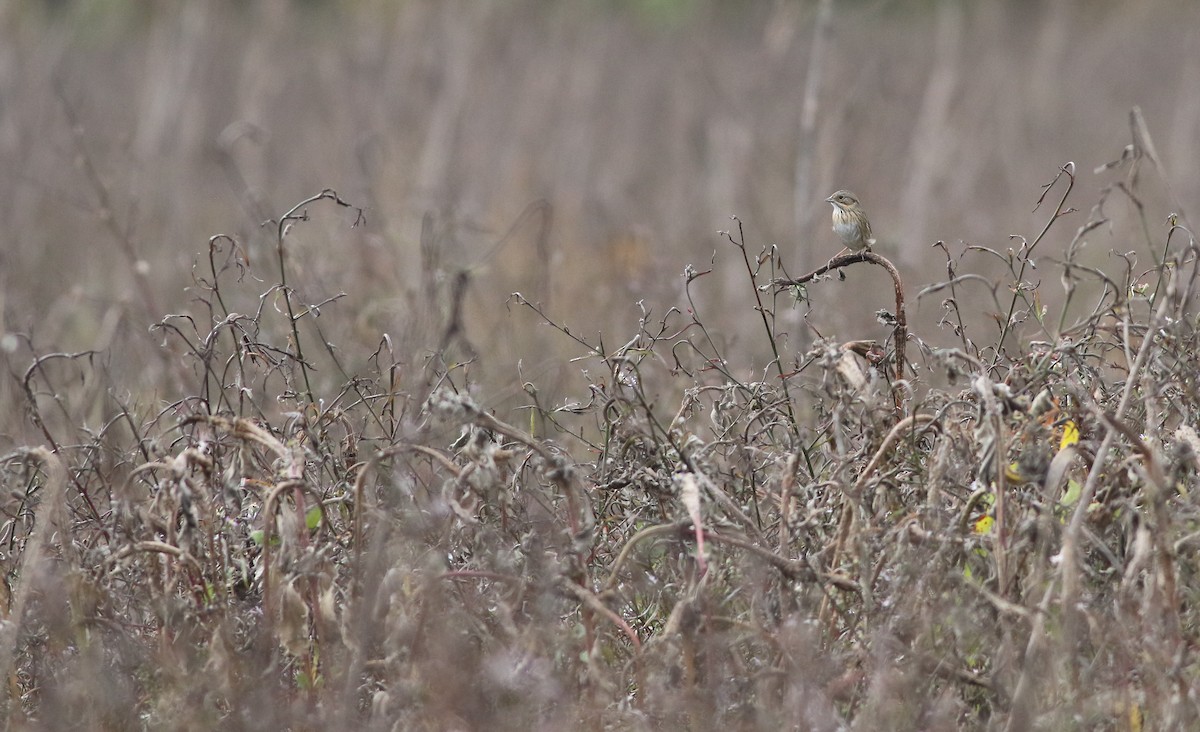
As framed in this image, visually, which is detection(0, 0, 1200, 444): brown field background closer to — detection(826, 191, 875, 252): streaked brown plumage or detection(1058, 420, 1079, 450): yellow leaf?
detection(826, 191, 875, 252): streaked brown plumage

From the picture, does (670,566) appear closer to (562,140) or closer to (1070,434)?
(1070,434)

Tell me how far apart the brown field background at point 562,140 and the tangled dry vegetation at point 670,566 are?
9.04 feet

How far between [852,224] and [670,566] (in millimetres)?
1279

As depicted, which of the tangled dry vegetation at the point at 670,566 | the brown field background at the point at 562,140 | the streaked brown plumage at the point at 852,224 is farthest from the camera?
the brown field background at the point at 562,140

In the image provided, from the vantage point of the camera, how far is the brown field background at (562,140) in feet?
28.6

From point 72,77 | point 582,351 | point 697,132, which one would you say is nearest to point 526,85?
point 697,132

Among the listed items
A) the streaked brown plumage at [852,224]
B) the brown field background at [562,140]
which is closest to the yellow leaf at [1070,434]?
the streaked brown plumage at [852,224]

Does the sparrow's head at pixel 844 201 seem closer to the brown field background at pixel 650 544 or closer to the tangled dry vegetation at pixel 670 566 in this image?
the brown field background at pixel 650 544

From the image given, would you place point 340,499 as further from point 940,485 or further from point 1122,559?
point 1122,559

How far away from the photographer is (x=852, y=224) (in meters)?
3.61

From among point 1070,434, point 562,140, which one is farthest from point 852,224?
point 562,140

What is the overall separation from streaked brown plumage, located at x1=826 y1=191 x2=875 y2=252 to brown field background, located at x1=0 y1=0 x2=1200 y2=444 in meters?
2.03

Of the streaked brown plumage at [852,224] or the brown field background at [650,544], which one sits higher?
the streaked brown plumage at [852,224]

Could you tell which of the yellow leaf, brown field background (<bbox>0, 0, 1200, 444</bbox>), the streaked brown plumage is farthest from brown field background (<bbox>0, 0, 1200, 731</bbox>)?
brown field background (<bbox>0, 0, 1200, 444</bbox>)
